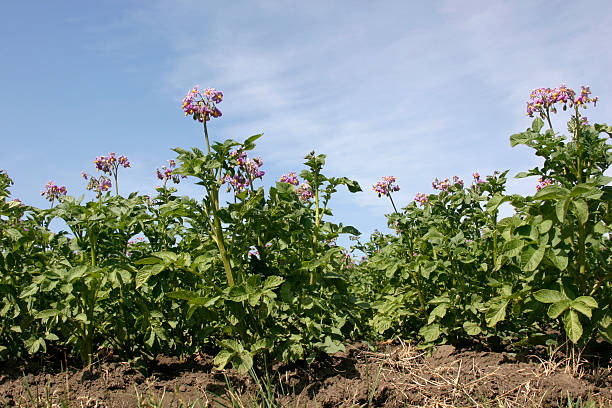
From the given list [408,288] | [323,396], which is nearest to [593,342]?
[408,288]

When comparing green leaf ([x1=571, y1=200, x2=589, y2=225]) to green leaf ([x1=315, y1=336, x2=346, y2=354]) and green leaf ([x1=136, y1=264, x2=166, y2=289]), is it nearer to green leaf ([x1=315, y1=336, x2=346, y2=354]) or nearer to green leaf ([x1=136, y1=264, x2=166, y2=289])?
green leaf ([x1=315, y1=336, x2=346, y2=354])

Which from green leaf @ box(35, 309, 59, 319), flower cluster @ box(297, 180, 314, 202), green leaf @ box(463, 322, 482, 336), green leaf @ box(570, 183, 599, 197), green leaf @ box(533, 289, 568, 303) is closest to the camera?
green leaf @ box(570, 183, 599, 197)

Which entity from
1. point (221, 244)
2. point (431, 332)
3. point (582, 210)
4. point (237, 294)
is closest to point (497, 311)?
point (431, 332)

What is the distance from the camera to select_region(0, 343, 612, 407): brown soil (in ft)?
8.96

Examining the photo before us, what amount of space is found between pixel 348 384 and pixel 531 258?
1.29m

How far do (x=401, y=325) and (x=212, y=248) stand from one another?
194 cm

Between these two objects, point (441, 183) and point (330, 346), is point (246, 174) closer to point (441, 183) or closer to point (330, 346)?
point (330, 346)

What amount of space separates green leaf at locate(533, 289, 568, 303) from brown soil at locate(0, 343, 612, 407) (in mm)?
488

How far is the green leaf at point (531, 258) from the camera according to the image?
8.87 ft

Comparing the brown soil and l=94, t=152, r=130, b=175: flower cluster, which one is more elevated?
l=94, t=152, r=130, b=175: flower cluster

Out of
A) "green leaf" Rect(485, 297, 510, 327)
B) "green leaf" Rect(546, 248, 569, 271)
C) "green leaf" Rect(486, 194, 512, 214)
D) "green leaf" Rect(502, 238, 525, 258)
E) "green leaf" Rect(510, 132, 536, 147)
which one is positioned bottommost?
"green leaf" Rect(485, 297, 510, 327)

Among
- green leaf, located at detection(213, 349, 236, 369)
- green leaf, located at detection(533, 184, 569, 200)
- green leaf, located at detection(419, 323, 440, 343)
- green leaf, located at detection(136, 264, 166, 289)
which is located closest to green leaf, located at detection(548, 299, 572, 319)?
green leaf, located at detection(533, 184, 569, 200)

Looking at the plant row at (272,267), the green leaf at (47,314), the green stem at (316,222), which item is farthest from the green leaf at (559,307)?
the green leaf at (47,314)

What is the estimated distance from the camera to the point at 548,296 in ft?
9.25
